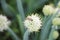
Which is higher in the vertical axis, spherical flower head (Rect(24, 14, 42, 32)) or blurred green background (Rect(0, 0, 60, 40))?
blurred green background (Rect(0, 0, 60, 40))

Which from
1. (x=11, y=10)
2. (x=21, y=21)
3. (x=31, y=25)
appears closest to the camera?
(x=31, y=25)

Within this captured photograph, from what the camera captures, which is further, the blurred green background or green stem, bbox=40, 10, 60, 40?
the blurred green background

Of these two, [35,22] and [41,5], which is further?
[41,5]

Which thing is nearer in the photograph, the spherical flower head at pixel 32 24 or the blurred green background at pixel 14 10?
the spherical flower head at pixel 32 24

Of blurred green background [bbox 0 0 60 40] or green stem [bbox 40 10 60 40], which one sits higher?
blurred green background [bbox 0 0 60 40]

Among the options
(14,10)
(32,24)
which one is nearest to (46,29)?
(32,24)

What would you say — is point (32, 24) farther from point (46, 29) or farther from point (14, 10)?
point (14, 10)

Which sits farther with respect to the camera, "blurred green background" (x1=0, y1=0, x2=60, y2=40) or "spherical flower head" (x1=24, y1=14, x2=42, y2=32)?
"blurred green background" (x1=0, y1=0, x2=60, y2=40)

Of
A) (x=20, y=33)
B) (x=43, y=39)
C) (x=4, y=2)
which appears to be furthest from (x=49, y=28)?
(x=4, y=2)

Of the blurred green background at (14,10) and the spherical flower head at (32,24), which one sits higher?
the blurred green background at (14,10)

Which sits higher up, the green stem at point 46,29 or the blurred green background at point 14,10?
A: the blurred green background at point 14,10

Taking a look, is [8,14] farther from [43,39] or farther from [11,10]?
[43,39]
